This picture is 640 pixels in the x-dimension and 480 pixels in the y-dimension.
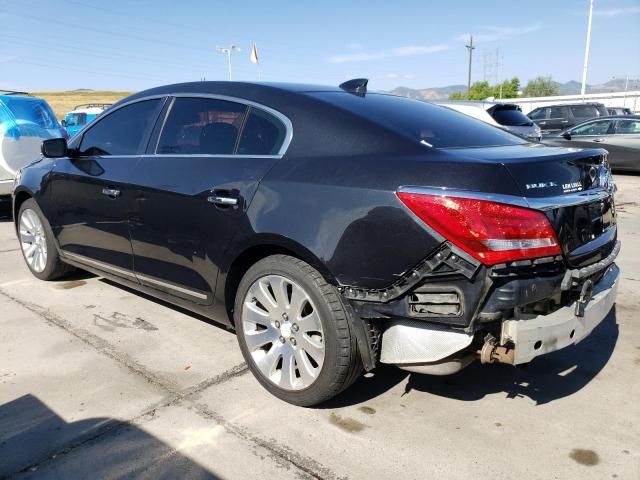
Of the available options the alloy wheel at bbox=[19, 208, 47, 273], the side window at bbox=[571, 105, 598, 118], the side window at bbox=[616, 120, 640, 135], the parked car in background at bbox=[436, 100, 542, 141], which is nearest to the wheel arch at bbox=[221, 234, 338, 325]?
the alloy wheel at bbox=[19, 208, 47, 273]

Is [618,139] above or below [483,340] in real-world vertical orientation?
above

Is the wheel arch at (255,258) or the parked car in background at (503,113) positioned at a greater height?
the parked car in background at (503,113)

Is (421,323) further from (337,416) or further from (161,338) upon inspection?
(161,338)

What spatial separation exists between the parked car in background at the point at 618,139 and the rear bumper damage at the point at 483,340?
10703 millimetres

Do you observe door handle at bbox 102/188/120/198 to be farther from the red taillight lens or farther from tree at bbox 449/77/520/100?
tree at bbox 449/77/520/100

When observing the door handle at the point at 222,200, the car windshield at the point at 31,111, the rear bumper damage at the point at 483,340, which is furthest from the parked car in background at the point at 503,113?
→ the rear bumper damage at the point at 483,340

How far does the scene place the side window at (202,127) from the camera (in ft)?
10.6

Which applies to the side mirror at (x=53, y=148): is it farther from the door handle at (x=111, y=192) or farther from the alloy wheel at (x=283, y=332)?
the alloy wheel at (x=283, y=332)

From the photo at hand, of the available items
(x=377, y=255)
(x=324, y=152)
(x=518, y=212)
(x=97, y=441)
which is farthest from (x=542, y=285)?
(x=97, y=441)

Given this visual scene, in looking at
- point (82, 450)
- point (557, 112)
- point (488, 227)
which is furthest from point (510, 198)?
point (557, 112)

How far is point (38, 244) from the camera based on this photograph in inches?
197

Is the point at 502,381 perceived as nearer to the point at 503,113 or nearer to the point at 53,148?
the point at 53,148

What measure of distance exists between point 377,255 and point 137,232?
191 cm

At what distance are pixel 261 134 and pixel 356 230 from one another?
0.93 meters
